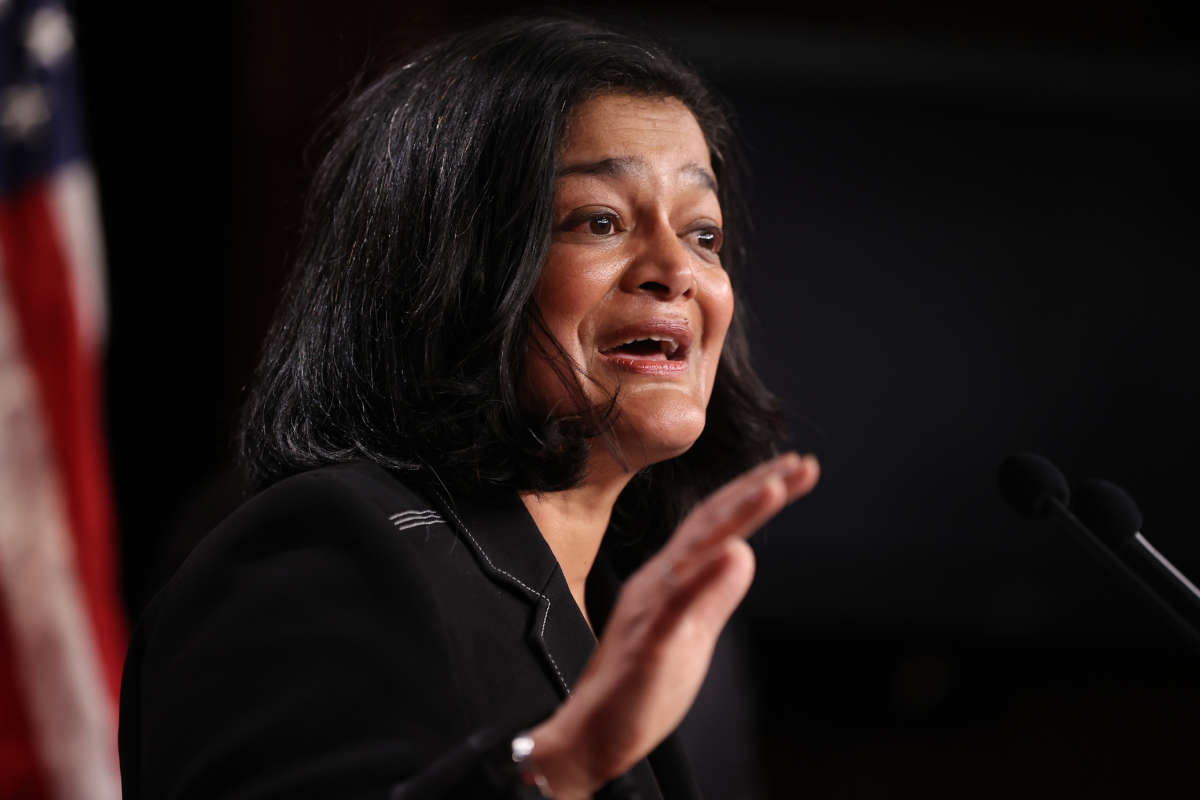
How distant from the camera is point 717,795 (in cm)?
242

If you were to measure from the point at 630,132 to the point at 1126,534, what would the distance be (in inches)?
27.8

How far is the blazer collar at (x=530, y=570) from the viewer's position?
1.17m

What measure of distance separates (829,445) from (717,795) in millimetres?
1630

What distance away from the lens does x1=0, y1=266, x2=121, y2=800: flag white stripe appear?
2660mm

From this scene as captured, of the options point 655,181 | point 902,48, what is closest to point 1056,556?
point 902,48

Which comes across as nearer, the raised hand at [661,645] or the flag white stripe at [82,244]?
the raised hand at [661,645]

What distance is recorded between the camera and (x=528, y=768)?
846 millimetres

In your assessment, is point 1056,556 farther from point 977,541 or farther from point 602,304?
point 602,304

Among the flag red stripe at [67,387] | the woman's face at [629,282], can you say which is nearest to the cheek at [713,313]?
the woman's face at [629,282]

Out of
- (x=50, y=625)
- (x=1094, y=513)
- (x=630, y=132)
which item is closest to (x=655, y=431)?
(x=630, y=132)

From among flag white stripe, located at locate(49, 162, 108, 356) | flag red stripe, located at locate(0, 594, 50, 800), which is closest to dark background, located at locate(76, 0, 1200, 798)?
flag white stripe, located at locate(49, 162, 108, 356)

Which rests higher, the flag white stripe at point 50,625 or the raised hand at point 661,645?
the raised hand at point 661,645

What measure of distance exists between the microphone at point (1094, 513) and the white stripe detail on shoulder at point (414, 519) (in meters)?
0.64

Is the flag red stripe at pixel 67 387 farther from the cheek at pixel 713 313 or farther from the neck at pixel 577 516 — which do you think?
the cheek at pixel 713 313
